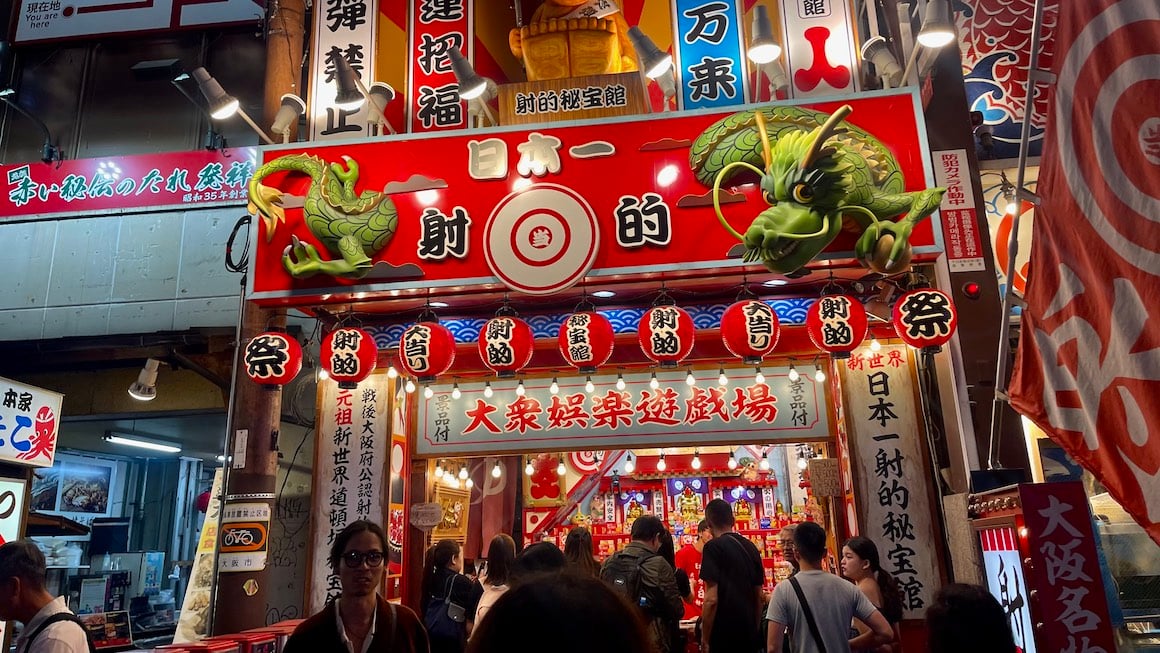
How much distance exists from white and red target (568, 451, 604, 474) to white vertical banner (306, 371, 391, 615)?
3.93 metres

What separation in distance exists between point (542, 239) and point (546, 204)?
1.25ft

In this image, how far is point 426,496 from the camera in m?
10.4

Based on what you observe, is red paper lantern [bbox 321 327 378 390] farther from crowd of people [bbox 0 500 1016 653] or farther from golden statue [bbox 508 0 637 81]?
golden statue [bbox 508 0 637 81]

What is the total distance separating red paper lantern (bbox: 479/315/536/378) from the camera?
289 inches

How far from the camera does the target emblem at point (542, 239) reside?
7172 mm

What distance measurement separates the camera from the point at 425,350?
7379 mm

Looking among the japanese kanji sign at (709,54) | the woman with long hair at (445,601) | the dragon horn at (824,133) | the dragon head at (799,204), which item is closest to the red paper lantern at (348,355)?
the woman with long hair at (445,601)

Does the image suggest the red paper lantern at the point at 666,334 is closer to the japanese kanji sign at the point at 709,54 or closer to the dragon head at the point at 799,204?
the dragon head at the point at 799,204

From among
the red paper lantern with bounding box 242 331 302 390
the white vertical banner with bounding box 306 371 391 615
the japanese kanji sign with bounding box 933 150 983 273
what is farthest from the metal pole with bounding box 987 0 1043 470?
the white vertical banner with bounding box 306 371 391 615

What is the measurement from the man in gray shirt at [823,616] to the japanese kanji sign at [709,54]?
5.10 m

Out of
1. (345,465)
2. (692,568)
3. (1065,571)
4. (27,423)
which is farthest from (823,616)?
(27,423)

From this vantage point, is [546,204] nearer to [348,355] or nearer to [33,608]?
[348,355]

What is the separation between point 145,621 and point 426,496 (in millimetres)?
7058

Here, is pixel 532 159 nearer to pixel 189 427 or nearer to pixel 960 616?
pixel 960 616
